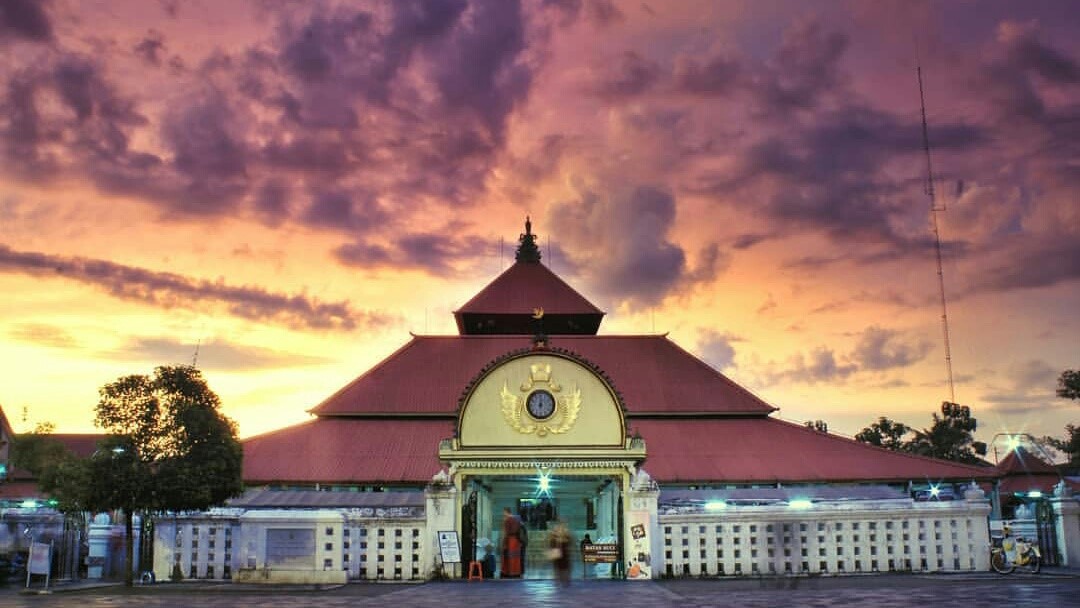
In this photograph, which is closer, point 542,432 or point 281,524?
point 281,524

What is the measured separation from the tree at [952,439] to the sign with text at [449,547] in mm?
54085

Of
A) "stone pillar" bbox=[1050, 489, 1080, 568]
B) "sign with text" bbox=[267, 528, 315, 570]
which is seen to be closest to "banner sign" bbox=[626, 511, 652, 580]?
"sign with text" bbox=[267, 528, 315, 570]

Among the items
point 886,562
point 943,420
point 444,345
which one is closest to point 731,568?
point 886,562

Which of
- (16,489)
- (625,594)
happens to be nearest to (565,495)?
(625,594)

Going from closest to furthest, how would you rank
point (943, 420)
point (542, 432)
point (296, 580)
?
point (296, 580), point (542, 432), point (943, 420)

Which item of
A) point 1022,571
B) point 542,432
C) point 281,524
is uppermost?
point 542,432

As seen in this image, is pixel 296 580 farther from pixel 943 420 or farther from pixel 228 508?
pixel 943 420

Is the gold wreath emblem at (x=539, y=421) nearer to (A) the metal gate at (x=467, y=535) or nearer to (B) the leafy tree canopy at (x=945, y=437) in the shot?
(A) the metal gate at (x=467, y=535)

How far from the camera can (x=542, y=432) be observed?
25938 mm

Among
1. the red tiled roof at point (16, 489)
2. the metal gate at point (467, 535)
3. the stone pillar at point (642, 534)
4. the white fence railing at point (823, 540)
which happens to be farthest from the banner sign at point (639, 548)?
the red tiled roof at point (16, 489)

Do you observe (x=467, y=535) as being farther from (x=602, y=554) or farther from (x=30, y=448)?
(x=30, y=448)

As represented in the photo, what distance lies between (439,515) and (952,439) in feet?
182

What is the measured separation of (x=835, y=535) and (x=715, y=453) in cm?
1226

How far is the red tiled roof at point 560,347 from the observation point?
38562mm
